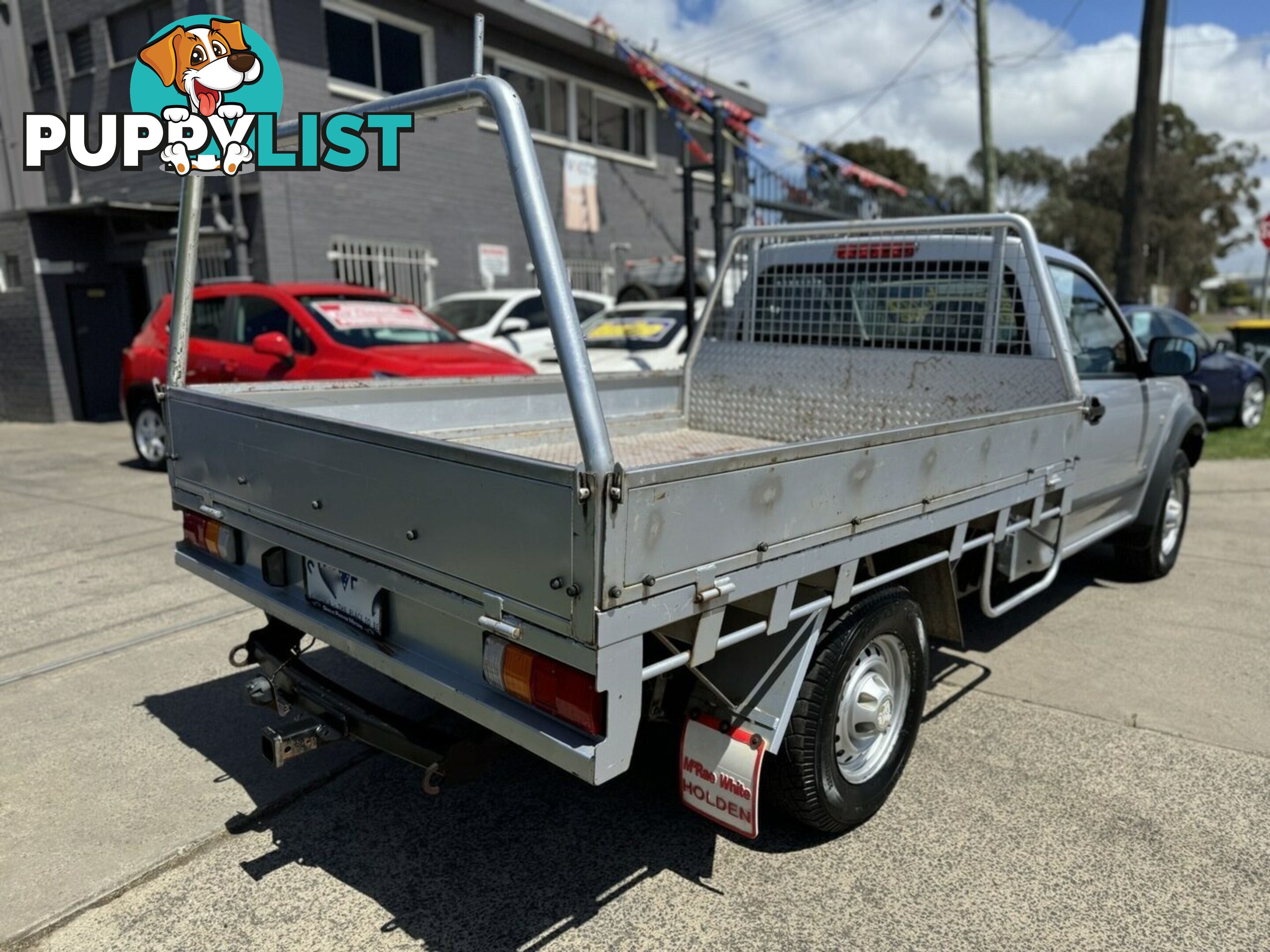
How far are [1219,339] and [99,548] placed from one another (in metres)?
14.3

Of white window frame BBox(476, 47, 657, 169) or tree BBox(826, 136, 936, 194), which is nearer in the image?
white window frame BBox(476, 47, 657, 169)

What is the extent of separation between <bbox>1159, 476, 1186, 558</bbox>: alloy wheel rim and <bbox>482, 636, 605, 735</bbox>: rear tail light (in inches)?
190

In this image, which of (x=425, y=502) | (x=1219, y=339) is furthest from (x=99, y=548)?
(x=1219, y=339)

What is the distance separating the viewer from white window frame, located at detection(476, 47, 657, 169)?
49.2 feet

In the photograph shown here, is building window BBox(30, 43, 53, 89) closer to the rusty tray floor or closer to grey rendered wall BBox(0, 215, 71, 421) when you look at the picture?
grey rendered wall BBox(0, 215, 71, 421)

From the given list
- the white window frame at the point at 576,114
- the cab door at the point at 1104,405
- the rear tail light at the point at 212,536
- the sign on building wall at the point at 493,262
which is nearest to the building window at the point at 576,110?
the white window frame at the point at 576,114

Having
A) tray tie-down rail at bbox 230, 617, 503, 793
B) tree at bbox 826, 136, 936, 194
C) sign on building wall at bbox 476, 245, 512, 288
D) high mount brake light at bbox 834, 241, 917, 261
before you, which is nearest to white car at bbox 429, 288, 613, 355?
sign on building wall at bbox 476, 245, 512, 288

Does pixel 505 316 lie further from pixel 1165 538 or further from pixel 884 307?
pixel 1165 538

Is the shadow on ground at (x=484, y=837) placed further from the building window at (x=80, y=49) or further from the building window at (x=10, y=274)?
the building window at (x=80, y=49)

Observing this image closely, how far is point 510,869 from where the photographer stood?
9.57 feet

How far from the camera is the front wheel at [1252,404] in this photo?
12.5m

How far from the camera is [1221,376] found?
12.1m

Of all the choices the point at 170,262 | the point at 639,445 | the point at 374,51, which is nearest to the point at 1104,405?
the point at 639,445

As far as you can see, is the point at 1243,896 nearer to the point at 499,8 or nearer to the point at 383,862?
the point at 383,862
